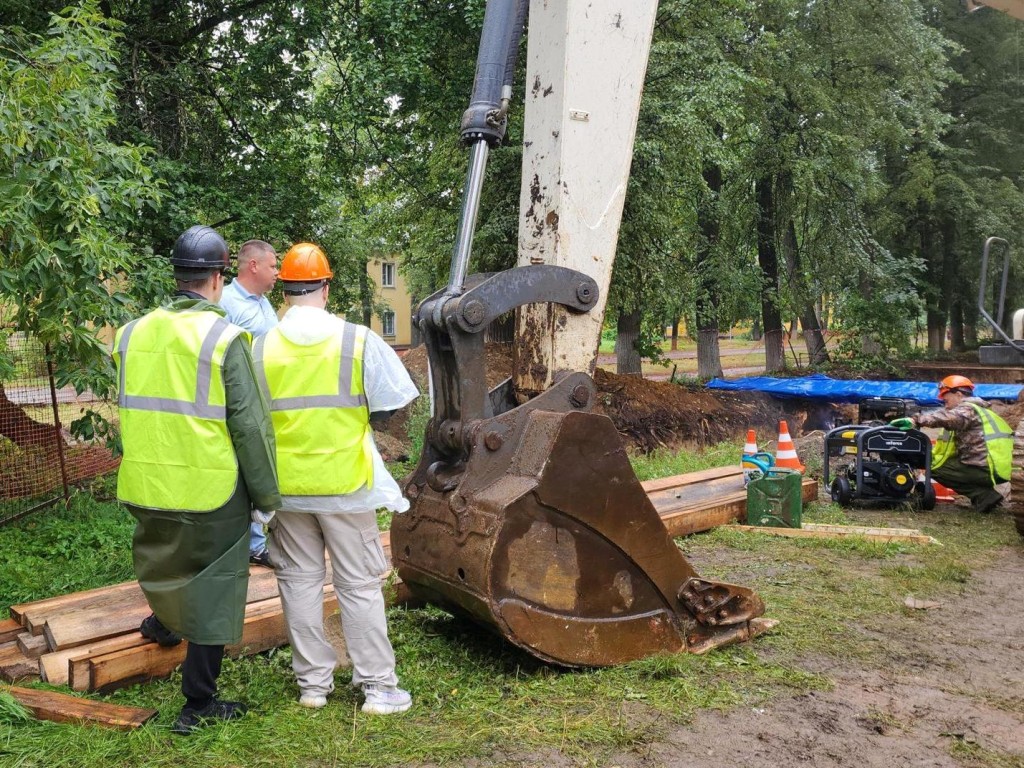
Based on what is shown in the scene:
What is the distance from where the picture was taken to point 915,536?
6949 mm

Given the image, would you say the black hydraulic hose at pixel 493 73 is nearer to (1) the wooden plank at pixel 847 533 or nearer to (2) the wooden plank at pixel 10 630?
(2) the wooden plank at pixel 10 630

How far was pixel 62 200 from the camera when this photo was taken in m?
4.96

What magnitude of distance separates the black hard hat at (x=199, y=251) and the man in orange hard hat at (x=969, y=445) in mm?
6601

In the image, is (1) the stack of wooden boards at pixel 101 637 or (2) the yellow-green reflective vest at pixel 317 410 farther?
(1) the stack of wooden boards at pixel 101 637

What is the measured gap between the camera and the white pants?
146 inches

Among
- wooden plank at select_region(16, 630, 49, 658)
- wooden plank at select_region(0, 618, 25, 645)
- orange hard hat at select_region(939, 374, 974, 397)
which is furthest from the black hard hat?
orange hard hat at select_region(939, 374, 974, 397)

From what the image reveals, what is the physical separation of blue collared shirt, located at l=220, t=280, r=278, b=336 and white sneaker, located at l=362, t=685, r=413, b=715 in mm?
2341

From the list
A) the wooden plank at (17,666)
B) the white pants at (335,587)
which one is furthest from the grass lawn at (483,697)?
the wooden plank at (17,666)

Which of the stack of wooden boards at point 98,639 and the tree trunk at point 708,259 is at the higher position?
the tree trunk at point 708,259

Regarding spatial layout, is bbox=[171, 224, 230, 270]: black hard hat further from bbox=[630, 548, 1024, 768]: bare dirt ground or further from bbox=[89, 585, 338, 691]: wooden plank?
bbox=[630, 548, 1024, 768]: bare dirt ground

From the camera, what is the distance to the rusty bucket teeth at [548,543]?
11.8 feet

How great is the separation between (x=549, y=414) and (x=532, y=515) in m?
0.43

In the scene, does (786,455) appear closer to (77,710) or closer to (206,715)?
(206,715)

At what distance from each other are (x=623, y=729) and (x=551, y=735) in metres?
0.27
